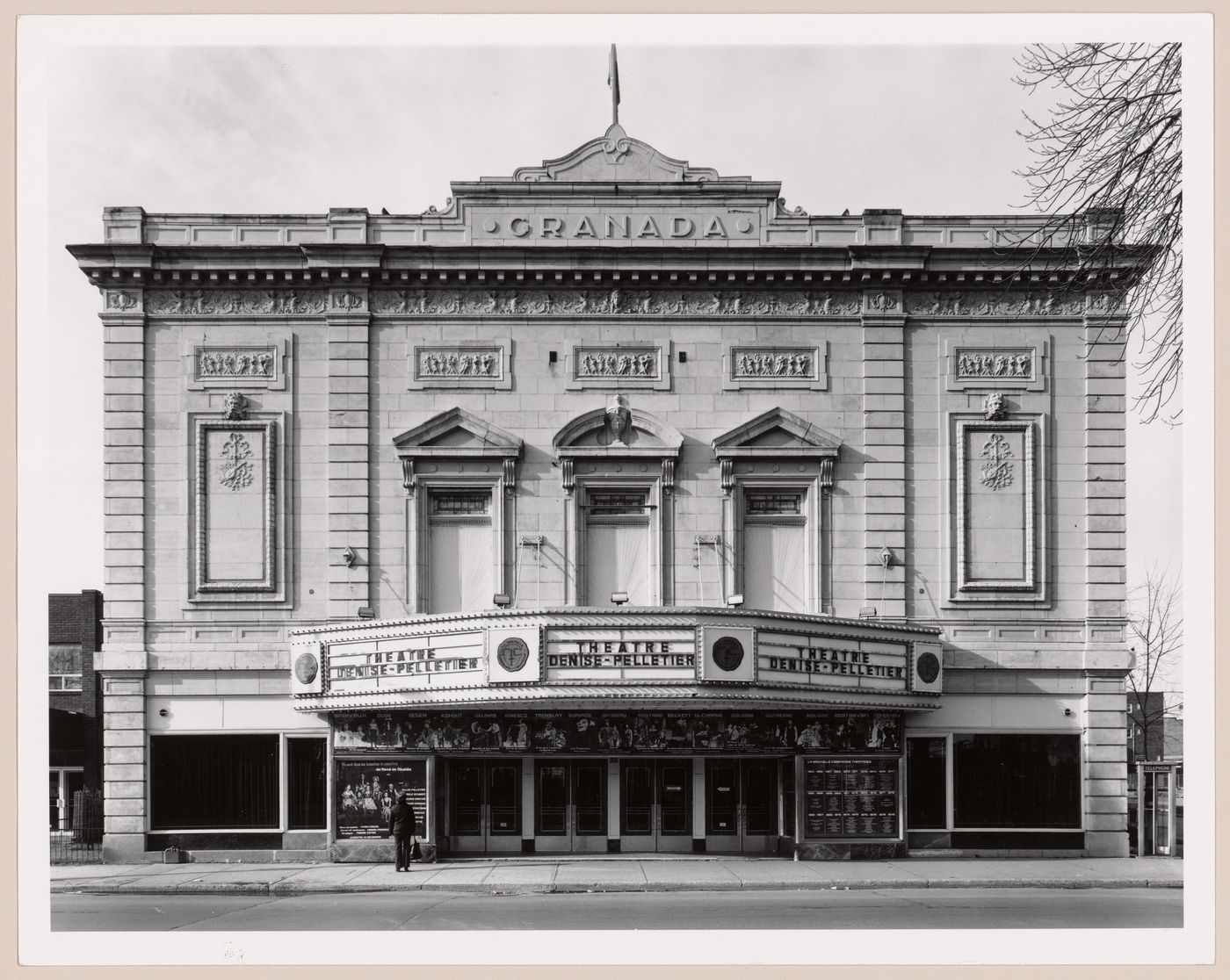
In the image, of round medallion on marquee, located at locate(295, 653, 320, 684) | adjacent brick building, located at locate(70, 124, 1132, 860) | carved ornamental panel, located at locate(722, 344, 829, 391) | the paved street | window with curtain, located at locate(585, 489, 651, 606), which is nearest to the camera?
the paved street

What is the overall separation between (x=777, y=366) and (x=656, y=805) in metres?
8.68

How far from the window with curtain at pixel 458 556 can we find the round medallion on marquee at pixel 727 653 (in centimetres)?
503

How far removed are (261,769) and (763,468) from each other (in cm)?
1099

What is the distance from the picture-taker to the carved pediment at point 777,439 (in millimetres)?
23156

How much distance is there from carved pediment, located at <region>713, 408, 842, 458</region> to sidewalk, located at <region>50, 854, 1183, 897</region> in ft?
24.6

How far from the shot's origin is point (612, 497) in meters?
23.3

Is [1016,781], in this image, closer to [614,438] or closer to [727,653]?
[727,653]

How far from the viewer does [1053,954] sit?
15.2 m

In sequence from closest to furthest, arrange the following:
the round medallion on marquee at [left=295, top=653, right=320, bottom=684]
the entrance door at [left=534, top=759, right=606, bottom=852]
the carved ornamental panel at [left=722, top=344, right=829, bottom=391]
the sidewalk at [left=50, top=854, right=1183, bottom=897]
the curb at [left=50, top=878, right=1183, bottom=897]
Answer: the curb at [left=50, top=878, right=1183, bottom=897] → the sidewalk at [left=50, top=854, right=1183, bottom=897] → the round medallion on marquee at [left=295, top=653, right=320, bottom=684] → the entrance door at [left=534, top=759, right=606, bottom=852] → the carved ornamental panel at [left=722, top=344, right=829, bottom=391]

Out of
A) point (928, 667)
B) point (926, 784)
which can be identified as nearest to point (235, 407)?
→ point (928, 667)

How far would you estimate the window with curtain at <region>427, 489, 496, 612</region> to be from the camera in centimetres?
2316

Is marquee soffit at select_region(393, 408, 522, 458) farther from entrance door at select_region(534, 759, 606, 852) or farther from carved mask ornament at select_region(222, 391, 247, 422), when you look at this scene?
entrance door at select_region(534, 759, 606, 852)

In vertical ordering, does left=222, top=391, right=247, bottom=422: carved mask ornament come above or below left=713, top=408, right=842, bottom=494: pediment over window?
above

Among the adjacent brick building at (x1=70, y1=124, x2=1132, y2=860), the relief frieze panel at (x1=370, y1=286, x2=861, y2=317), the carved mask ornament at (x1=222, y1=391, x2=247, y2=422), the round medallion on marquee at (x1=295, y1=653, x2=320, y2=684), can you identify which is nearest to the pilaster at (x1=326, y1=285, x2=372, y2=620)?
the adjacent brick building at (x1=70, y1=124, x2=1132, y2=860)
